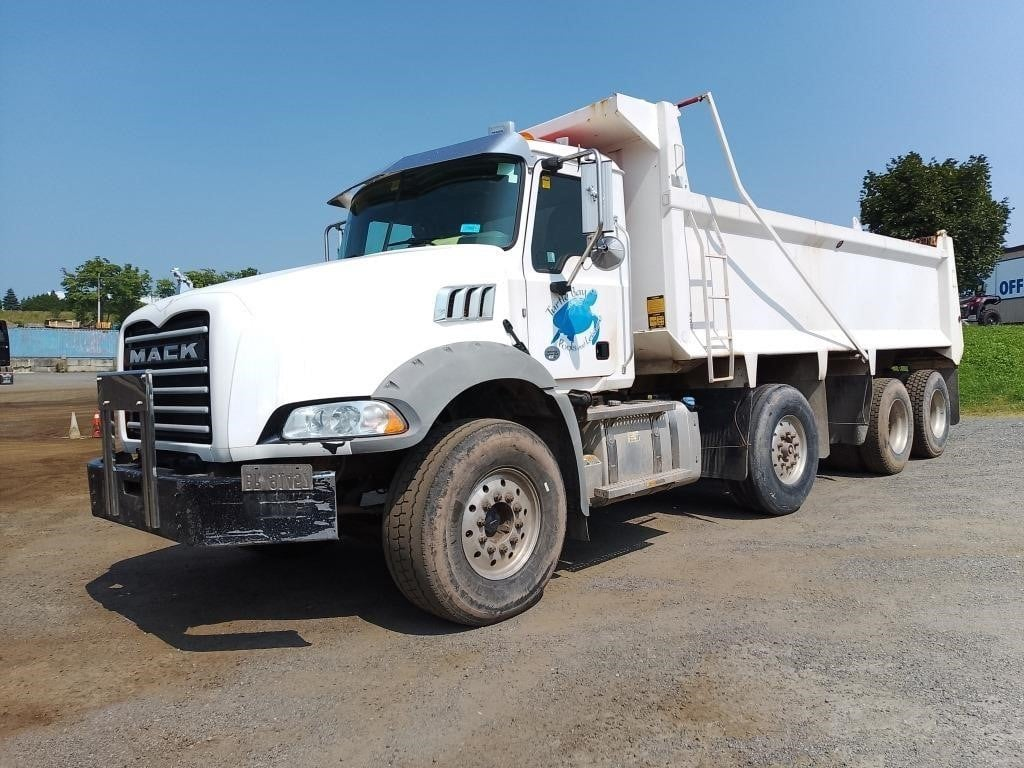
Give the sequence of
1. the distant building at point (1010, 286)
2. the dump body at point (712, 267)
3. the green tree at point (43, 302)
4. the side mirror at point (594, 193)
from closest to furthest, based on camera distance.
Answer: the side mirror at point (594, 193) < the dump body at point (712, 267) < the distant building at point (1010, 286) < the green tree at point (43, 302)

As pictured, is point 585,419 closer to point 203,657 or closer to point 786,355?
point 203,657

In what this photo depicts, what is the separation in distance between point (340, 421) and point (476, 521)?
101 centimetres

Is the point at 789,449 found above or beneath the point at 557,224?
beneath

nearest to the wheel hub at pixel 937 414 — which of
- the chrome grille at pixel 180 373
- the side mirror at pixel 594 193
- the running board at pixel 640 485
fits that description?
the running board at pixel 640 485

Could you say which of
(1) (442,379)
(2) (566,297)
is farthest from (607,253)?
(1) (442,379)

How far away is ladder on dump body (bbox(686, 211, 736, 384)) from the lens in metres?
6.70

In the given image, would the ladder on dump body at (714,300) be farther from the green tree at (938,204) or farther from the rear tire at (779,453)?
the green tree at (938,204)

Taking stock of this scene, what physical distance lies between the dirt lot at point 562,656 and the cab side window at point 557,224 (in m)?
2.20

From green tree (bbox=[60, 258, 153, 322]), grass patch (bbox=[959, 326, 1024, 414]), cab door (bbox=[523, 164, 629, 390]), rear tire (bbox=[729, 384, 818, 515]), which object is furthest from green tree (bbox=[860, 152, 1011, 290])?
green tree (bbox=[60, 258, 153, 322])

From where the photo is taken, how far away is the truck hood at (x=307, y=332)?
12.8 ft

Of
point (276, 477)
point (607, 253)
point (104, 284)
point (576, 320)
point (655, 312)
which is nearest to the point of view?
point (276, 477)

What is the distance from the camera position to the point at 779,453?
289 inches

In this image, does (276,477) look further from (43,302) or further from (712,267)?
(43,302)

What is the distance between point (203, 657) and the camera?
4062 millimetres
